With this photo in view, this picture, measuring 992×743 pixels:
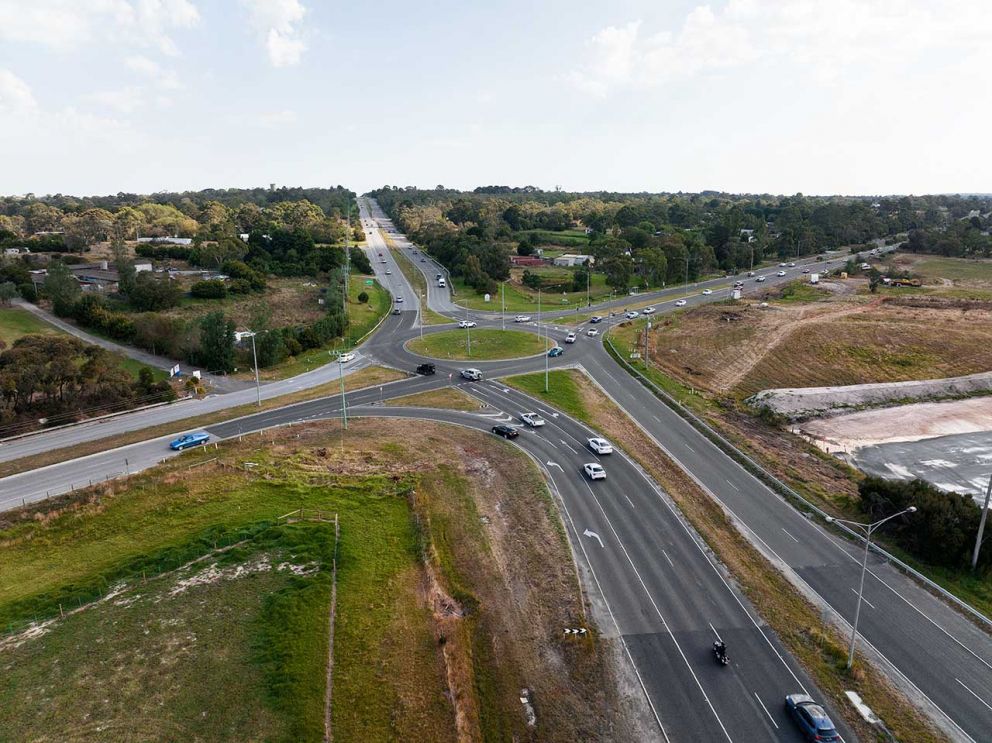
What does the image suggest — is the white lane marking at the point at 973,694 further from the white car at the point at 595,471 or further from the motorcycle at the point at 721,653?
the white car at the point at 595,471

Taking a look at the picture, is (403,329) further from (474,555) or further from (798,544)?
(798,544)

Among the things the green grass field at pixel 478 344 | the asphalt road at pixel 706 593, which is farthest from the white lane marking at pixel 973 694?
the green grass field at pixel 478 344

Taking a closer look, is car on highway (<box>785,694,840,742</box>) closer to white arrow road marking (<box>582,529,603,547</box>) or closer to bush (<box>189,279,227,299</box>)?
white arrow road marking (<box>582,529,603,547</box>)

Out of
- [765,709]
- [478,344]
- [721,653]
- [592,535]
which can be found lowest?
[765,709]

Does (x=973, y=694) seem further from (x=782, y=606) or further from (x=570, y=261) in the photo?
(x=570, y=261)

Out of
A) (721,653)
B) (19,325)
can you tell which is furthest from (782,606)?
(19,325)

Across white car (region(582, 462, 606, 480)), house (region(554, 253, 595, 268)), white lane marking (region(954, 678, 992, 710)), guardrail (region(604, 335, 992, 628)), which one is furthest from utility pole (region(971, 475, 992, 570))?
house (region(554, 253, 595, 268))

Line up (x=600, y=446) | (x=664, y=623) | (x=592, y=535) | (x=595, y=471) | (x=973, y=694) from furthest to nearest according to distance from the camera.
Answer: (x=600, y=446) < (x=595, y=471) < (x=592, y=535) < (x=664, y=623) < (x=973, y=694)
